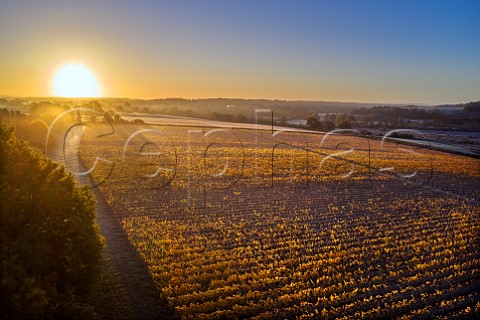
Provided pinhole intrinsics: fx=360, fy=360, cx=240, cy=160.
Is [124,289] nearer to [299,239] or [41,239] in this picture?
[41,239]

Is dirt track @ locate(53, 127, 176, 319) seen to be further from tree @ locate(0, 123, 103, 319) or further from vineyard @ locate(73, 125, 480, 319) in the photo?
tree @ locate(0, 123, 103, 319)

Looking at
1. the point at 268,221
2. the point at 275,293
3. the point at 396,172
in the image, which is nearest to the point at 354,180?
the point at 396,172

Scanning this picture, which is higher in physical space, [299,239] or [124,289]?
[124,289]

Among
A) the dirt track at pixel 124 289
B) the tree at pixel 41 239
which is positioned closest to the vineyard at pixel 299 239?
the dirt track at pixel 124 289

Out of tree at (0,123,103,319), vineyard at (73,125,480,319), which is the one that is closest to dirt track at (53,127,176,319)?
vineyard at (73,125,480,319)

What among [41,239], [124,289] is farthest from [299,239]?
[41,239]

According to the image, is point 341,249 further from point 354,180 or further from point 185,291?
point 354,180

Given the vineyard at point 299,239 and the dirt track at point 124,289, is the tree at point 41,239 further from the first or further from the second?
the vineyard at point 299,239

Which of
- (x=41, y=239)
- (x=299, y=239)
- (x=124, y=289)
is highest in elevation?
(x=41, y=239)

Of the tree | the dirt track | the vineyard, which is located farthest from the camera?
the vineyard
